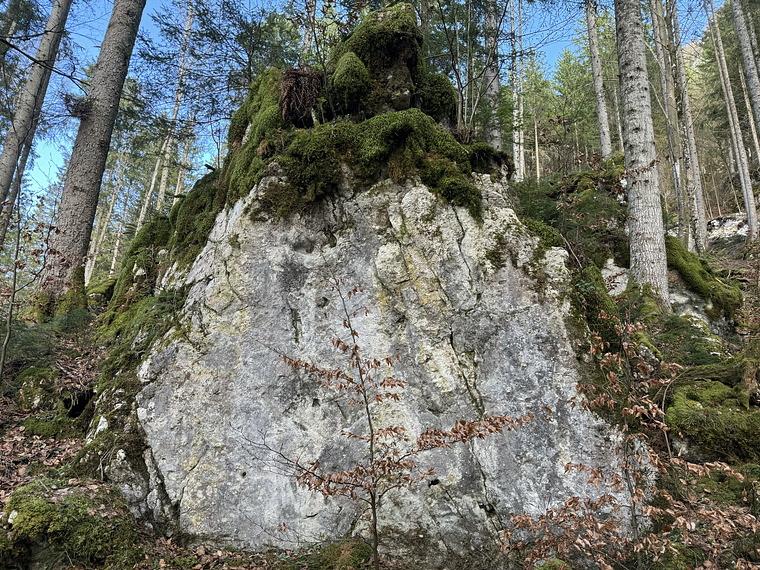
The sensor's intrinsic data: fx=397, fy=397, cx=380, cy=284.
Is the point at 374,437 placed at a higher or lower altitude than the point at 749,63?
lower

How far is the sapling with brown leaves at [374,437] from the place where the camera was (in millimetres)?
3336

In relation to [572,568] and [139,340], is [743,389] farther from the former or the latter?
[139,340]

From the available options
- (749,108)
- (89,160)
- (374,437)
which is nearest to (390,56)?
(374,437)

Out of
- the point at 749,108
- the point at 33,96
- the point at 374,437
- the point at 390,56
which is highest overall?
the point at 749,108

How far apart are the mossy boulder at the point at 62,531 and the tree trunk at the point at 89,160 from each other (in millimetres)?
5037

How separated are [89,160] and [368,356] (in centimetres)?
795

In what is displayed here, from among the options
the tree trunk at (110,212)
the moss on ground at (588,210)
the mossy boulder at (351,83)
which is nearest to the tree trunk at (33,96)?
the mossy boulder at (351,83)

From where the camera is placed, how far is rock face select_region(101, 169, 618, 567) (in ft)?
13.1

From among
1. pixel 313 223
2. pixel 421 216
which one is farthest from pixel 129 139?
pixel 421 216

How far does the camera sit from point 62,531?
356 centimetres

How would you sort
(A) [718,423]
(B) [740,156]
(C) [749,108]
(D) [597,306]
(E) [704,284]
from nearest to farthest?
(A) [718,423]
(D) [597,306]
(E) [704,284]
(B) [740,156]
(C) [749,108]

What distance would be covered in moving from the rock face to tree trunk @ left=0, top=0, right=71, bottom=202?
24.0 ft

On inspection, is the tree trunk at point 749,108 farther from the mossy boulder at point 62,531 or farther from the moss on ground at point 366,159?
the mossy boulder at point 62,531

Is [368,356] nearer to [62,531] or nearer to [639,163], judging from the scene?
[62,531]
